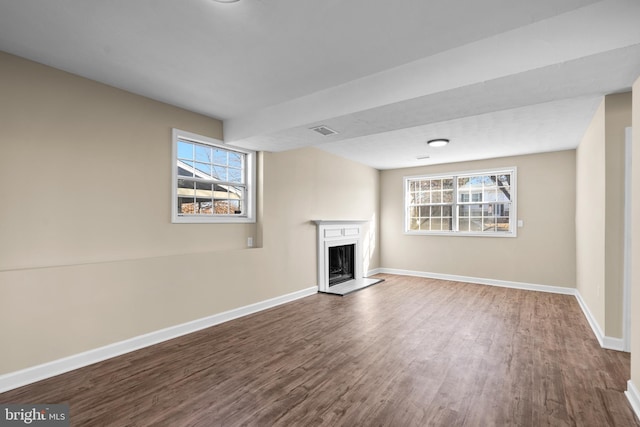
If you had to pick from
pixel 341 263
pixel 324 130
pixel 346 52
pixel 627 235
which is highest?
pixel 346 52

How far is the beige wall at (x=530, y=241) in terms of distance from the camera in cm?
549

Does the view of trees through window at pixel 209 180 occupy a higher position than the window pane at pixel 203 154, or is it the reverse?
the window pane at pixel 203 154

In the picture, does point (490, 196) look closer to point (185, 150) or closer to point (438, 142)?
point (438, 142)

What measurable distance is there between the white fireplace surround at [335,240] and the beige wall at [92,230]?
159 centimetres

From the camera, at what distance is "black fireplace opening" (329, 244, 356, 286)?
6237 mm

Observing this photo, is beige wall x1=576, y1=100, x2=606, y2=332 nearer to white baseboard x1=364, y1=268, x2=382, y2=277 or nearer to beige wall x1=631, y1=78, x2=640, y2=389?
beige wall x1=631, y1=78, x2=640, y2=389

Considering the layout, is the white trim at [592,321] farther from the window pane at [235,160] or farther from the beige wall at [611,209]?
the window pane at [235,160]

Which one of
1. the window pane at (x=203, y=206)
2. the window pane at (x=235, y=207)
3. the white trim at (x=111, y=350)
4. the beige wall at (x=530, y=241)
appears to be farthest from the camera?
the beige wall at (x=530, y=241)

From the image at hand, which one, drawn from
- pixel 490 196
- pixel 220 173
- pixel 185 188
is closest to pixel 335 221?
pixel 220 173

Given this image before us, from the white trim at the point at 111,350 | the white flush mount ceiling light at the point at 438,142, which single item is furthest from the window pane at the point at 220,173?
the white flush mount ceiling light at the point at 438,142

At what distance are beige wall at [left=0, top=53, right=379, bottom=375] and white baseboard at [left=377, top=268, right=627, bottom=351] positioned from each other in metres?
4.07

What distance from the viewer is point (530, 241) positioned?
19.1 ft

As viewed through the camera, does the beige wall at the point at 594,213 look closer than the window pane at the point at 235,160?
Yes

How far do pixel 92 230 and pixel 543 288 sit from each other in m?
6.96
